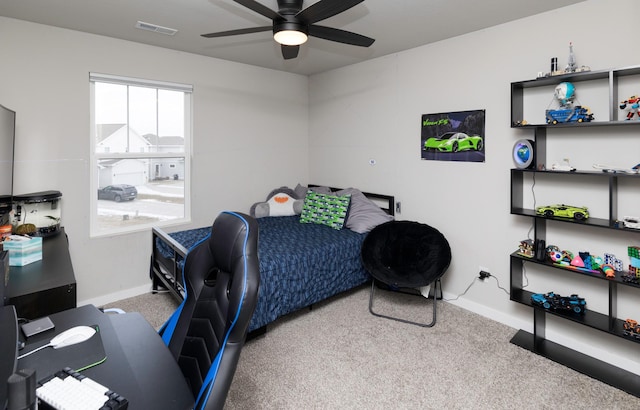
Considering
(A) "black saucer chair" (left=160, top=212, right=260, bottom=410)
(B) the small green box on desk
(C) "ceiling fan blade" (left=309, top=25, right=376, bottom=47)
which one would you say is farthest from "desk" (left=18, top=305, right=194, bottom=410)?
(C) "ceiling fan blade" (left=309, top=25, right=376, bottom=47)

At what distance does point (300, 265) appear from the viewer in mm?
2887

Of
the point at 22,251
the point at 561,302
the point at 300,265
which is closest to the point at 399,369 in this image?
the point at 300,265

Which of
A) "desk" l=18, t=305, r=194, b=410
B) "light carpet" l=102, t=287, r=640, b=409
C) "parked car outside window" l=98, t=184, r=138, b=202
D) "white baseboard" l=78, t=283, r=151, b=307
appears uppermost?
"parked car outside window" l=98, t=184, r=138, b=202

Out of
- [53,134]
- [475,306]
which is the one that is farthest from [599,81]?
[53,134]

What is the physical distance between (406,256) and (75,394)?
2789mm

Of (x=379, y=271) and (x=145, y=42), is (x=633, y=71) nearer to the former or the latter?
(x=379, y=271)

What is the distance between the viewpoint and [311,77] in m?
4.76

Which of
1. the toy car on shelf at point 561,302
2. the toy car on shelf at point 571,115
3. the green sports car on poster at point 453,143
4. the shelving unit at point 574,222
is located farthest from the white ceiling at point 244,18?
the toy car on shelf at point 561,302

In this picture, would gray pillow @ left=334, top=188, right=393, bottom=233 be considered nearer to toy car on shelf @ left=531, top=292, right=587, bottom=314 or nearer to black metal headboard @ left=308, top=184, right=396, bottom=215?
black metal headboard @ left=308, top=184, right=396, bottom=215

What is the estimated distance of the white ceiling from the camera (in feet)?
8.22

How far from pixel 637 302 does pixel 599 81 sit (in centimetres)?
150

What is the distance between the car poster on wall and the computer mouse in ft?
9.85

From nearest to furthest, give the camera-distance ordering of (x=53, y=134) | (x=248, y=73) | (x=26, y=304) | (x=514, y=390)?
(x=26, y=304) < (x=514, y=390) < (x=53, y=134) < (x=248, y=73)

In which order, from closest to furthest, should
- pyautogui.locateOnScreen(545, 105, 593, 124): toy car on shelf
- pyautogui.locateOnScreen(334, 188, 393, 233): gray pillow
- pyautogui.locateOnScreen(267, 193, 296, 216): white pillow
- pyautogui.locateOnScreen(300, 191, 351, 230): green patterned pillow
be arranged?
pyautogui.locateOnScreen(545, 105, 593, 124): toy car on shelf, pyautogui.locateOnScreen(334, 188, 393, 233): gray pillow, pyautogui.locateOnScreen(300, 191, 351, 230): green patterned pillow, pyautogui.locateOnScreen(267, 193, 296, 216): white pillow
